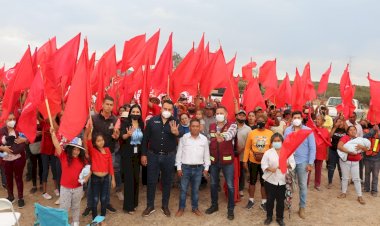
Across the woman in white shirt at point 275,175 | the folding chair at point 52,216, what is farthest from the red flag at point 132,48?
the folding chair at point 52,216

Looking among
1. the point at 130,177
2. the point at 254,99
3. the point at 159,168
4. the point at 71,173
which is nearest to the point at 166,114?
the point at 159,168

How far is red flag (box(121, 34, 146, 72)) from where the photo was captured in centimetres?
969

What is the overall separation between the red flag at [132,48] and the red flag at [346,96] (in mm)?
6050

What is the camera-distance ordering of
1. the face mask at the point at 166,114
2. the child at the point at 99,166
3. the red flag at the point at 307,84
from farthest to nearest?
the red flag at the point at 307,84 < the face mask at the point at 166,114 < the child at the point at 99,166

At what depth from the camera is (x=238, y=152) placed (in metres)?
6.37

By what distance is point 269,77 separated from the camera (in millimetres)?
11016

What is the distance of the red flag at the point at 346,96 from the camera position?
896cm

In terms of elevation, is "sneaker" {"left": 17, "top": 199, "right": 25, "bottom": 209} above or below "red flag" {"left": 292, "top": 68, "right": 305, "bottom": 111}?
below

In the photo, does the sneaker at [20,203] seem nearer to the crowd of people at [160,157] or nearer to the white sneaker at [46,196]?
the crowd of people at [160,157]

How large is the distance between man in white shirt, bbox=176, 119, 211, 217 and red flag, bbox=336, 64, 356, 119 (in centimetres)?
495

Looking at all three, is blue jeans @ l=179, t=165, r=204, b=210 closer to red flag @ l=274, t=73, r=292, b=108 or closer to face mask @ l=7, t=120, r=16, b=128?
face mask @ l=7, t=120, r=16, b=128

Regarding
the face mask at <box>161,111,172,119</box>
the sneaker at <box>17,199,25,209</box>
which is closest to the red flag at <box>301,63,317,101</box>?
the face mask at <box>161,111,172,119</box>

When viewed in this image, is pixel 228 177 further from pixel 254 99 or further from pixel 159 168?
pixel 254 99

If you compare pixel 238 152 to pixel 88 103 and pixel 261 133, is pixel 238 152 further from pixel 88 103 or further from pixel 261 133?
pixel 88 103
